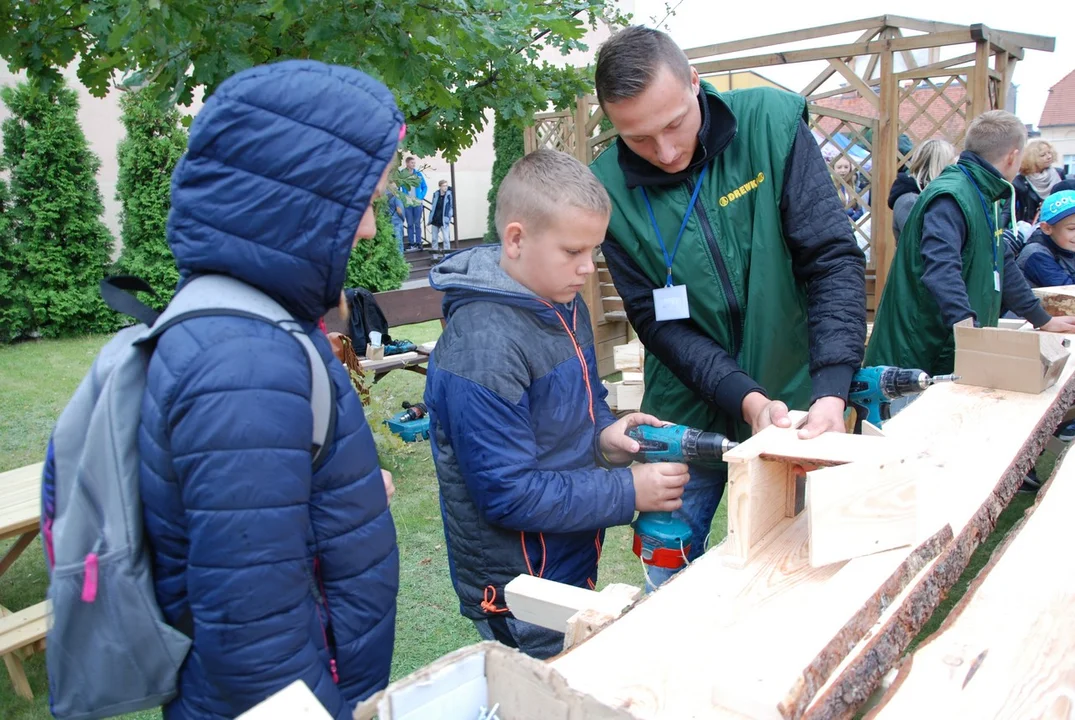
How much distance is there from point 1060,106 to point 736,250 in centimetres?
5159

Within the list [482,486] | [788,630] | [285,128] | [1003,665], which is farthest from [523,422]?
[1003,665]

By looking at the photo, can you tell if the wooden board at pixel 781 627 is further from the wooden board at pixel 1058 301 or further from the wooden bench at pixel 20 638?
the wooden board at pixel 1058 301

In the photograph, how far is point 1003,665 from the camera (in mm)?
1291

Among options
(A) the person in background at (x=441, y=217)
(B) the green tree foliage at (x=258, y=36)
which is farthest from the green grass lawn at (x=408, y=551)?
(A) the person in background at (x=441, y=217)

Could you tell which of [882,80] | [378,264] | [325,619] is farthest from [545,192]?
[378,264]

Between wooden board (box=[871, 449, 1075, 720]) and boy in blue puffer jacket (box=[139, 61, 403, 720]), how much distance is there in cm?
87

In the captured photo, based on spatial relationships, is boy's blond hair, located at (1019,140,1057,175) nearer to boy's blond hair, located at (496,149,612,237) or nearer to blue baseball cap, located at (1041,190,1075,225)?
blue baseball cap, located at (1041,190,1075,225)

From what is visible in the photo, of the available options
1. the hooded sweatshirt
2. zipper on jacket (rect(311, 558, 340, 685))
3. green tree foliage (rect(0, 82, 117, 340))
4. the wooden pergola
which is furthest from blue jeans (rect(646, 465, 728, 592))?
green tree foliage (rect(0, 82, 117, 340))

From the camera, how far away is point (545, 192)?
1933 millimetres

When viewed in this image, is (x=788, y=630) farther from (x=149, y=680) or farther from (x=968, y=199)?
(x=968, y=199)

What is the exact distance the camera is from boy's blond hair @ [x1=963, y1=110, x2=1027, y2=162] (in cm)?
368

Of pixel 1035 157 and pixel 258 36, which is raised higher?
pixel 258 36

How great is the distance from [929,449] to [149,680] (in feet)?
6.70

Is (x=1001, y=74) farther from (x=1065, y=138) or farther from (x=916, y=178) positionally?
(x=1065, y=138)
